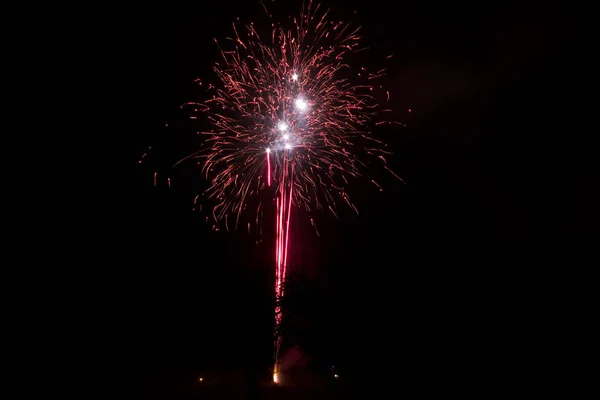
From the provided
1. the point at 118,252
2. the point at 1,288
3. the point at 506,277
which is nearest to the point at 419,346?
the point at 506,277

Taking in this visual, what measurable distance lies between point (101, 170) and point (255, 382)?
15.2 ft

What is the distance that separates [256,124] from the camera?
841 centimetres

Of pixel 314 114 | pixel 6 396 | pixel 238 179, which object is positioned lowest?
pixel 6 396

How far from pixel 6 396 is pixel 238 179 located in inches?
173

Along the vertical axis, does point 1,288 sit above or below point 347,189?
below

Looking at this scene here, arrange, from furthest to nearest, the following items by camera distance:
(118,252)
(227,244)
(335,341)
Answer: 1. (227,244)
2. (118,252)
3. (335,341)

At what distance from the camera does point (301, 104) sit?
8258mm

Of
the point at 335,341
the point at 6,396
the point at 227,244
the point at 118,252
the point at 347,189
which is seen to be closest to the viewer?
the point at 6,396

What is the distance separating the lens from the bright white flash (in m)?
8.24

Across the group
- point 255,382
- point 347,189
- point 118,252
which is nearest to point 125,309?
point 118,252

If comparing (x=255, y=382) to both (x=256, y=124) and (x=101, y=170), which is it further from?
(x=101, y=170)

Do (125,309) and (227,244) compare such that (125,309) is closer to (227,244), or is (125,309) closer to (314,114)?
(227,244)

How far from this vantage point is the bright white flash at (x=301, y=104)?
8242mm

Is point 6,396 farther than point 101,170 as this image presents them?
No
